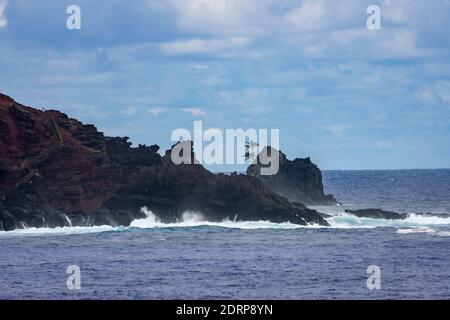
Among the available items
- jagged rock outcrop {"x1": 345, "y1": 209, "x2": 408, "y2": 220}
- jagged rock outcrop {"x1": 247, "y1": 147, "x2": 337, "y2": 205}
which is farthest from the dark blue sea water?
jagged rock outcrop {"x1": 247, "y1": 147, "x2": 337, "y2": 205}

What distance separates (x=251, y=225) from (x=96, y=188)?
1501 cm

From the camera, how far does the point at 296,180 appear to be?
144 m

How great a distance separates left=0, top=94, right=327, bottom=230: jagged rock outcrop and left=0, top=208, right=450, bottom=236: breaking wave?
63cm

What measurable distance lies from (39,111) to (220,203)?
66.6ft

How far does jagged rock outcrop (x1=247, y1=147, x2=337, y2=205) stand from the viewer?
5517 inches

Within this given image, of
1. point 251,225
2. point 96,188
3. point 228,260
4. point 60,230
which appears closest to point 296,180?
point 96,188

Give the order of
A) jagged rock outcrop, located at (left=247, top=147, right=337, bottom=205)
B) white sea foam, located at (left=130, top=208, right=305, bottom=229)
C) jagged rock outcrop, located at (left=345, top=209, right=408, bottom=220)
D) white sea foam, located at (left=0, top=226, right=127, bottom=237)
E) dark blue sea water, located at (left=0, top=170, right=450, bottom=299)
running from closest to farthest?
1. dark blue sea water, located at (left=0, top=170, right=450, bottom=299)
2. white sea foam, located at (left=0, top=226, right=127, bottom=237)
3. white sea foam, located at (left=130, top=208, right=305, bottom=229)
4. jagged rock outcrop, located at (left=345, top=209, right=408, bottom=220)
5. jagged rock outcrop, located at (left=247, top=147, right=337, bottom=205)

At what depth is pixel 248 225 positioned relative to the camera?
95.1 meters

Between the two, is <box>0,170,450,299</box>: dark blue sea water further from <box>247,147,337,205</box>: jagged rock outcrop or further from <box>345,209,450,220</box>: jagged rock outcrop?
<box>247,147,337,205</box>: jagged rock outcrop

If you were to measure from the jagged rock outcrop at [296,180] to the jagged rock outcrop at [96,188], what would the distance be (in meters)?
37.6

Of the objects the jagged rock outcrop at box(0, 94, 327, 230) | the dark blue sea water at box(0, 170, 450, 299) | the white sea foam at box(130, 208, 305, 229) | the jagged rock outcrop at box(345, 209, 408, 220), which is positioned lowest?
the dark blue sea water at box(0, 170, 450, 299)

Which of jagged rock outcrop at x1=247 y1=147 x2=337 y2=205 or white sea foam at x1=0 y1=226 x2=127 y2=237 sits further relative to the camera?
jagged rock outcrop at x1=247 y1=147 x2=337 y2=205

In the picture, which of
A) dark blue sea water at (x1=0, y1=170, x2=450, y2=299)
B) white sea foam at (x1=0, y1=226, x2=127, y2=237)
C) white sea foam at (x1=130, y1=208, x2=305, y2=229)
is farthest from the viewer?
white sea foam at (x1=130, y1=208, x2=305, y2=229)
